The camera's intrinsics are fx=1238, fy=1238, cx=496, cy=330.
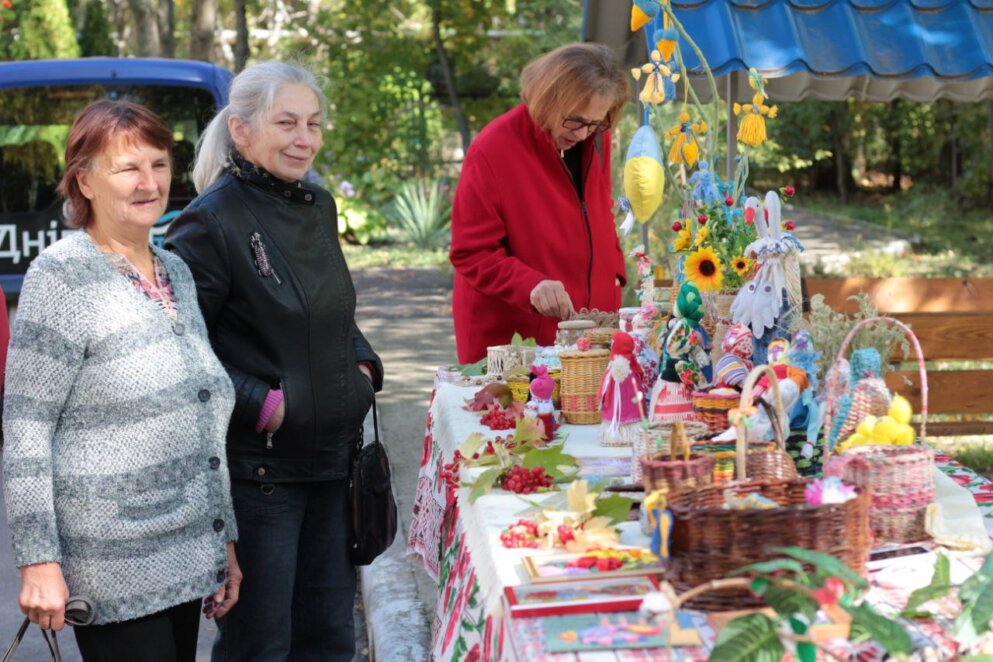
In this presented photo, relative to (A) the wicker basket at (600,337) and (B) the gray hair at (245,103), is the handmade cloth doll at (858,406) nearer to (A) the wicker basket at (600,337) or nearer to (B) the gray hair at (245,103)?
(A) the wicker basket at (600,337)

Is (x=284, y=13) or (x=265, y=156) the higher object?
(x=284, y=13)

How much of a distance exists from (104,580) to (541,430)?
96 cm

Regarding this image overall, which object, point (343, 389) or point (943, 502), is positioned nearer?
point (943, 502)

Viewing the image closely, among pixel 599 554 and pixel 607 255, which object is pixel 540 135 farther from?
pixel 599 554

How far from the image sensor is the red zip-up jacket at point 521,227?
373cm

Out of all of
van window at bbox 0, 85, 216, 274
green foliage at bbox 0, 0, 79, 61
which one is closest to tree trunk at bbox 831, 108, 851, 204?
green foliage at bbox 0, 0, 79, 61

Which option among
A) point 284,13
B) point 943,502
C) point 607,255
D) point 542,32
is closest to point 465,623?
point 943,502

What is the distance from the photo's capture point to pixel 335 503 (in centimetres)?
288

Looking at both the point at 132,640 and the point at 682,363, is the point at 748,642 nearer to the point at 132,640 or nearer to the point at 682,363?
the point at 682,363

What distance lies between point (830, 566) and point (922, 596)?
207 mm

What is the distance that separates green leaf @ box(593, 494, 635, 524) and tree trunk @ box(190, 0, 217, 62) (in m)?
14.0

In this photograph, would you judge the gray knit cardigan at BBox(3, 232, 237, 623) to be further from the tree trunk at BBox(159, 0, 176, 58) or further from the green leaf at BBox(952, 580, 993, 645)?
the tree trunk at BBox(159, 0, 176, 58)

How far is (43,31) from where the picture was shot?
21.8 metres

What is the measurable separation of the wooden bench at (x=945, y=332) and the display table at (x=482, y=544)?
2025mm
